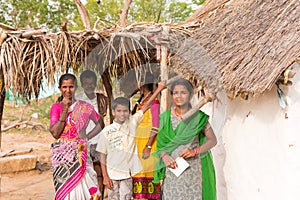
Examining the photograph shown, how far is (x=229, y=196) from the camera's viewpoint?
14.8 feet

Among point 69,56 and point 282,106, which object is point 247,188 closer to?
point 282,106

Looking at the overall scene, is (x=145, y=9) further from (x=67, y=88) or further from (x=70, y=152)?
(x=70, y=152)

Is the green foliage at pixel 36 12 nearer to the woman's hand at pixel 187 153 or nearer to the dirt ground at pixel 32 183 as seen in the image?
the dirt ground at pixel 32 183

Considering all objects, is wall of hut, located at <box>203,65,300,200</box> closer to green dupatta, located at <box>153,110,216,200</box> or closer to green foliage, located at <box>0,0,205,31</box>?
green dupatta, located at <box>153,110,216,200</box>

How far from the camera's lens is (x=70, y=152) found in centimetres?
393

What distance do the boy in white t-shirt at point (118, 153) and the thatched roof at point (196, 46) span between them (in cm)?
102

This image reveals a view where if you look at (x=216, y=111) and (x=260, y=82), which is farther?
(x=216, y=111)

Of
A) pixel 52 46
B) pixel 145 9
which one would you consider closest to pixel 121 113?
pixel 52 46

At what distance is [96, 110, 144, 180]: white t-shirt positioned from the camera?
13.2ft

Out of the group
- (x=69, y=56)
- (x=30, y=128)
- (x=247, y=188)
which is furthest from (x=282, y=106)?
(x=30, y=128)

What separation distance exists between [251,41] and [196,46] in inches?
48.8

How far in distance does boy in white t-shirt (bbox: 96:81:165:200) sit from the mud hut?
102cm

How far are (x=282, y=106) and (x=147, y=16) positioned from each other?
1738 cm

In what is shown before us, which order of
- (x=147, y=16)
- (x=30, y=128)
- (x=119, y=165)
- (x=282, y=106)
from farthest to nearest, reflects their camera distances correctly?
(x=147, y=16) < (x=30, y=128) < (x=119, y=165) < (x=282, y=106)
